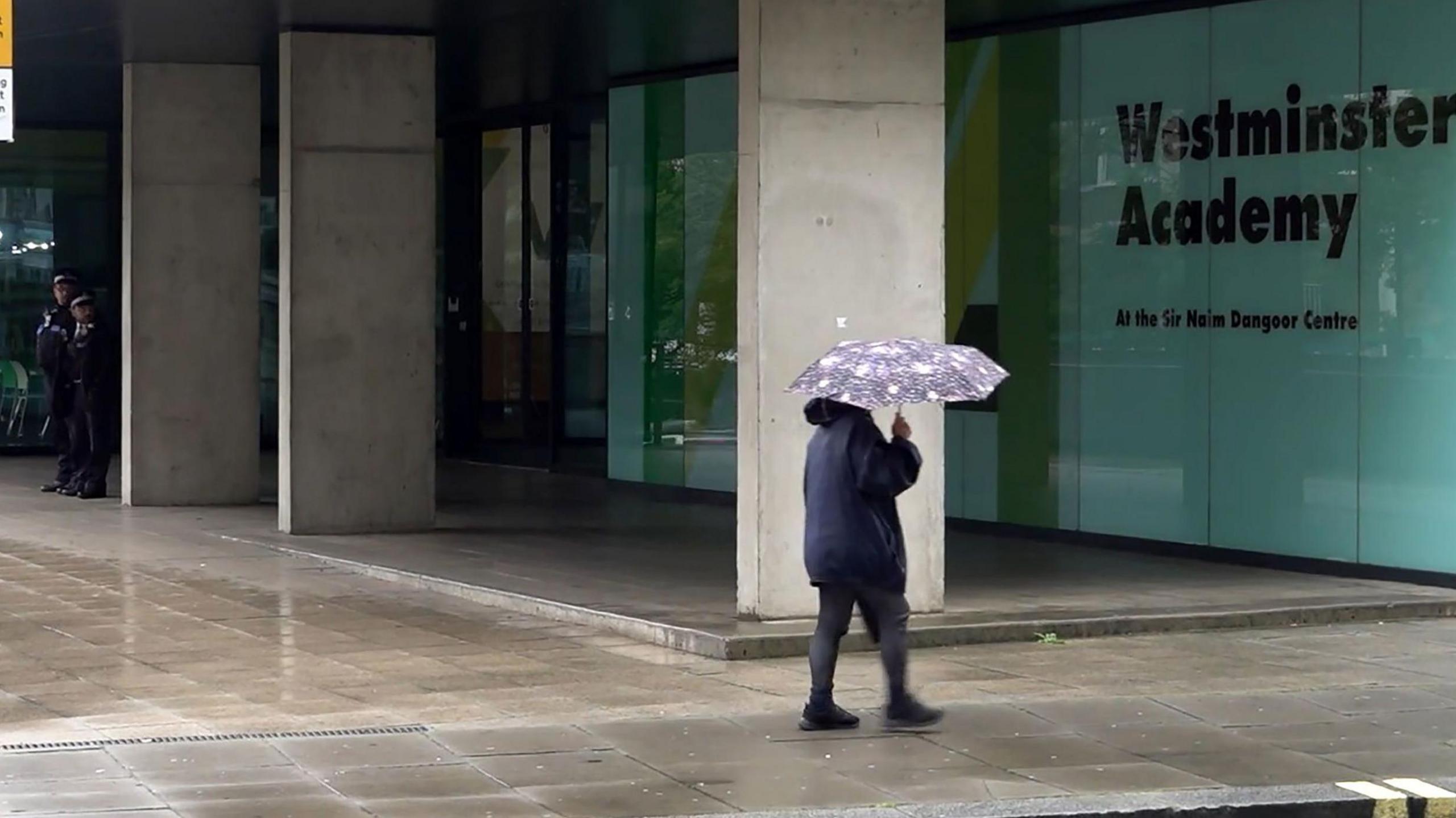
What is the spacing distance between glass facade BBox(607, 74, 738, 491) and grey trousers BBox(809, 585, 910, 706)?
11.1 metres

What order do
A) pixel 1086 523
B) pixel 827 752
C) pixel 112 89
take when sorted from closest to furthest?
1. pixel 827 752
2. pixel 1086 523
3. pixel 112 89

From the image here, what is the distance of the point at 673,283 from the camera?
21938 millimetres

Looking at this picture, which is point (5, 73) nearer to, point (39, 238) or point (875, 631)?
point (875, 631)

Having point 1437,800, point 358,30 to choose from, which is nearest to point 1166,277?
point 358,30

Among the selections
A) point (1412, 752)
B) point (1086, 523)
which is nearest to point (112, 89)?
point (1086, 523)

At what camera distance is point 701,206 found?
21.5 meters

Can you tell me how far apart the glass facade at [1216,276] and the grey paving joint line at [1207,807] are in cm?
674

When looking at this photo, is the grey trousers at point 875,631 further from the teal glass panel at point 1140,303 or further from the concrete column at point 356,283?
the concrete column at point 356,283

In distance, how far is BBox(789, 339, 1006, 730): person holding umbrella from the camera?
31.0 ft

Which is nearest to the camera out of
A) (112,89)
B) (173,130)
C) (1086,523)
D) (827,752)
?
(827,752)

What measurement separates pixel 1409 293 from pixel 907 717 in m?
6.67

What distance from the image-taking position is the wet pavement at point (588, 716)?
8414 mm

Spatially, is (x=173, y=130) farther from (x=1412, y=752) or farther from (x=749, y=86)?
(x=1412, y=752)

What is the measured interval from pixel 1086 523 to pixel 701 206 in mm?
6066
